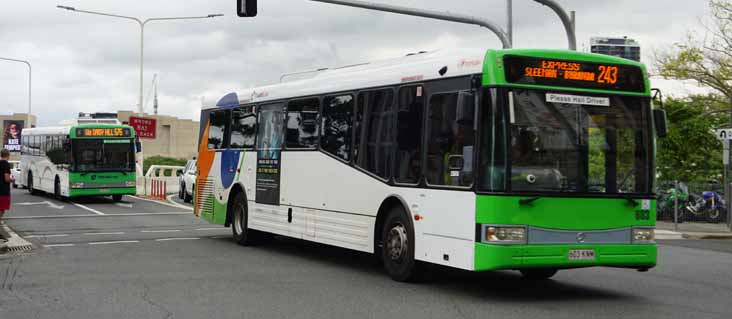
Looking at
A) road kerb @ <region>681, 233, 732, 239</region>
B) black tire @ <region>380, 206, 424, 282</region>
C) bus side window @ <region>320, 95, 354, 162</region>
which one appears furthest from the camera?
road kerb @ <region>681, 233, 732, 239</region>

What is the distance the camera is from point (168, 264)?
595 inches

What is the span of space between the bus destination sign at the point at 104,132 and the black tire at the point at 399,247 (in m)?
23.8

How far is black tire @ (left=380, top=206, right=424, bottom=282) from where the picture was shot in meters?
12.5

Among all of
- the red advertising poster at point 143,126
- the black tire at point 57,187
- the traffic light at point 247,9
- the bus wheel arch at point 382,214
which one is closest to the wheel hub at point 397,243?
the bus wheel arch at point 382,214

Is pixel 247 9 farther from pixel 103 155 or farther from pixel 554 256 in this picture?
pixel 103 155

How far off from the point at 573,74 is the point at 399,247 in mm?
3110

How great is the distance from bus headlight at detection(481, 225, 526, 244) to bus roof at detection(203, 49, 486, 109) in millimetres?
1748

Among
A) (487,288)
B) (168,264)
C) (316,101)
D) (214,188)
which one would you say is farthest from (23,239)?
(487,288)

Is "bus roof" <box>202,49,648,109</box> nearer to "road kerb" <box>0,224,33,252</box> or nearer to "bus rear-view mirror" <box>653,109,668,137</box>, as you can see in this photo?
"bus rear-view mirror" <box>653,109,668,137</box>

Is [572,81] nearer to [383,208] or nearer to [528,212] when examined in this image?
[528,212]

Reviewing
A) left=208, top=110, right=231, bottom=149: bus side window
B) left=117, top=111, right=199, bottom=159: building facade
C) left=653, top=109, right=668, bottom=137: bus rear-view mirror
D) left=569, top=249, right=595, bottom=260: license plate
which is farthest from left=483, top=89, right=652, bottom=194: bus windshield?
left=117, top=111, right=199, bottom=159: building facade

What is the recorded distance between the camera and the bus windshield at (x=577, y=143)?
36.2 ft

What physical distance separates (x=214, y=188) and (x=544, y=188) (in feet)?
33.0

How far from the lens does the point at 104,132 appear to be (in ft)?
115
